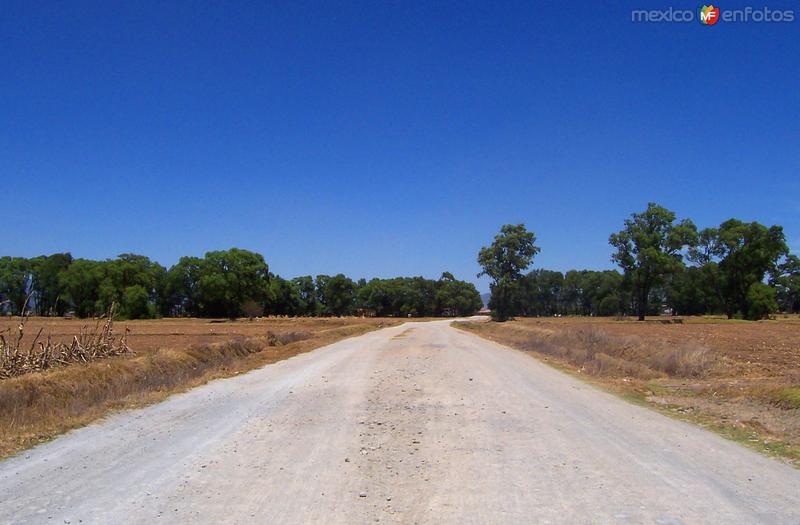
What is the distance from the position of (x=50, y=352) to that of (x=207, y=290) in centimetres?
10668

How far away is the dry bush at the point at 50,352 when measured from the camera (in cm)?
1502

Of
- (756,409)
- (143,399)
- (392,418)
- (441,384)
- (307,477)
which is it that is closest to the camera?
(307,477)

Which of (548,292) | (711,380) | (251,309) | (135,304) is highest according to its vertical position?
(548,292)

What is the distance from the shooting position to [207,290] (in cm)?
11938

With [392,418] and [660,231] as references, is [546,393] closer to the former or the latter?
[392,418]

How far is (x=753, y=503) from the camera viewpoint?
589 cm

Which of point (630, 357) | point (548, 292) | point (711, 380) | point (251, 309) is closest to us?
point (711, 380)

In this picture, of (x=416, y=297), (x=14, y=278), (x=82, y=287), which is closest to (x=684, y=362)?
(x=82, y=287)

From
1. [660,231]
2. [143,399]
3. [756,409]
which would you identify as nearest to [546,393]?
[756,409]

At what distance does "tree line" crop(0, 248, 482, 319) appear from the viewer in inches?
4692

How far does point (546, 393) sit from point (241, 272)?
112 meters

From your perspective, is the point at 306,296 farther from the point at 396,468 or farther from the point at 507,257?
the point at 396,468

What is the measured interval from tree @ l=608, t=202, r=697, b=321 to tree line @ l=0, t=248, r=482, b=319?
229ft

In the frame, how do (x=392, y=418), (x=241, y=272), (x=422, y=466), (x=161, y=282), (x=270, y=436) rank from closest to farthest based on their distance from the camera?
(x=422, y=466), (x=270, y=436), (x=392, y=418), (x=241, y=272), (x=161, y=282)
